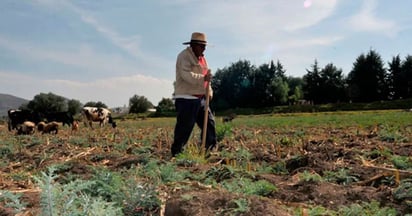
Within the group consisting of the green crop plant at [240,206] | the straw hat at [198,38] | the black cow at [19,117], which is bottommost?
the green crop plant at [240,206]

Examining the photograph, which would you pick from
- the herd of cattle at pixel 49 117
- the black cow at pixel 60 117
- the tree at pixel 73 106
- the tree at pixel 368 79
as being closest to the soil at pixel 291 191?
the herd of cattle at pixel 49 117

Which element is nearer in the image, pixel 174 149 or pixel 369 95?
pixel 174 149

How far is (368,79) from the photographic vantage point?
204 feet

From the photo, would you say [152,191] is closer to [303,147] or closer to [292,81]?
[303,147]

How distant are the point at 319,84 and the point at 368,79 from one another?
321 inches

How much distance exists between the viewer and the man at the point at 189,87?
6.57 meters

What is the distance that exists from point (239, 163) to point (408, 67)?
63.7 meters

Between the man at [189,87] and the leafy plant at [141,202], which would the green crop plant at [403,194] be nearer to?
the leafy plant at [141,202]

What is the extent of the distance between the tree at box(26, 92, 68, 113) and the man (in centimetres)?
9368

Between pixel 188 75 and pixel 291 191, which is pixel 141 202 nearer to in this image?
pixel 291 191

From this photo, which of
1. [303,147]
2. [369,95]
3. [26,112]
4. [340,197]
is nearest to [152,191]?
[340,197]

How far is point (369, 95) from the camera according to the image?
60.9 metres

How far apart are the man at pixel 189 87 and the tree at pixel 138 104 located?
85.5 meters

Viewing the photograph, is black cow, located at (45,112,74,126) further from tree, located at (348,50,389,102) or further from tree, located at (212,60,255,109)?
tree, located at (348,50,389,102)
